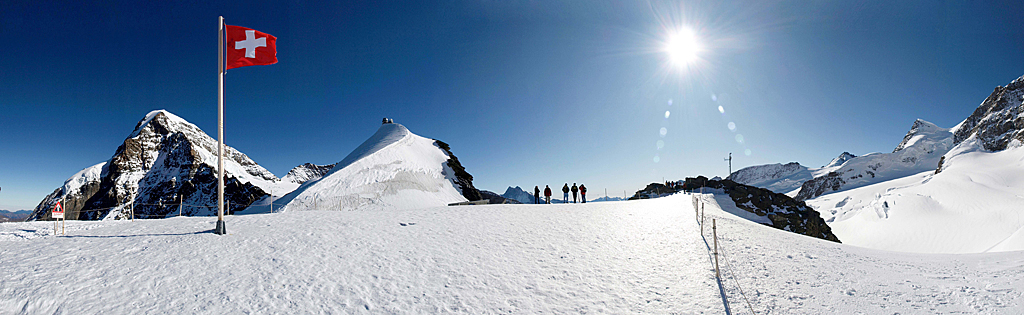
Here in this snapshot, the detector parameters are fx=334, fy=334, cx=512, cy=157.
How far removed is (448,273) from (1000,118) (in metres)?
166

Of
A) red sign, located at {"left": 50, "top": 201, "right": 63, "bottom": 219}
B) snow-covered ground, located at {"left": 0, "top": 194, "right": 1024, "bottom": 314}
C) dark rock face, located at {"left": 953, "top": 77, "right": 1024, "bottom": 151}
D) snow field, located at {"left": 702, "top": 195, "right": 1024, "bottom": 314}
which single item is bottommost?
snow field, located at {"left": 702, "top": 195, "right": 1024, "bottom": 314}

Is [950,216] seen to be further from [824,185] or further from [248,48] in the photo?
[824,185]

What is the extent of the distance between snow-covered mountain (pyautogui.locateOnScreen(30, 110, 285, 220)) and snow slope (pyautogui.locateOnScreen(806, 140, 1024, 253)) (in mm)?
174198

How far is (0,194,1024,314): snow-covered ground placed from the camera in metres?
5.04

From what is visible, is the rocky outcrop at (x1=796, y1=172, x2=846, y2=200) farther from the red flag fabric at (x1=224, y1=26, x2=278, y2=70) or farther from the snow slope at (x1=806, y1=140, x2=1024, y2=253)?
the red flag fabric at (x1=224, y1=26, x2=278, y2=70)

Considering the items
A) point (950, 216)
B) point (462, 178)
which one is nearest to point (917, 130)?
point (950, 216)

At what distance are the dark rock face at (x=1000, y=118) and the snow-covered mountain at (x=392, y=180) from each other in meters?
133

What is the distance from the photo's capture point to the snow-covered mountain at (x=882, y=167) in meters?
123

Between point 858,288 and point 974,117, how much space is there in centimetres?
20039

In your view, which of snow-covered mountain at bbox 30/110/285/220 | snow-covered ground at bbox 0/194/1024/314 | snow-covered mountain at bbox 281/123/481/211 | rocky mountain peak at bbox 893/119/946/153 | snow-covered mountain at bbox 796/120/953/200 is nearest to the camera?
snow-covered ground at bbox 0/194/1024/314

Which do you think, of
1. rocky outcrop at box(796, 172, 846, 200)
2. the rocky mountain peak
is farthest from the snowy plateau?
the rocky mountain peak

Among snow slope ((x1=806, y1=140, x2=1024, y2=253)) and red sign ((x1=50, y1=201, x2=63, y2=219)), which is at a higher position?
red sign ((x1=50, y1=201, x2=63, y2=219))

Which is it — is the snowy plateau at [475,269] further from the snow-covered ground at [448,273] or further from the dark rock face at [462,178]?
the dark rock face at [462,178]

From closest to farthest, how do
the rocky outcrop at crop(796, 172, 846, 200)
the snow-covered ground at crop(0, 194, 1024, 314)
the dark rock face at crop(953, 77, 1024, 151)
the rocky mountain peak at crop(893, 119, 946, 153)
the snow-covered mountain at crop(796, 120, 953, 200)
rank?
the snow-covered ground at crop(0, 194, 1024, 314) < the dark rock face at crop(953, 77, 1024, 151) < the snow-covered mountain at crop(796, 120, 953, 200) < the rocky outcrop at crop(796, 172, 846, 200) < the rocky mountain peak at crop(893, 119, 946, 153)
